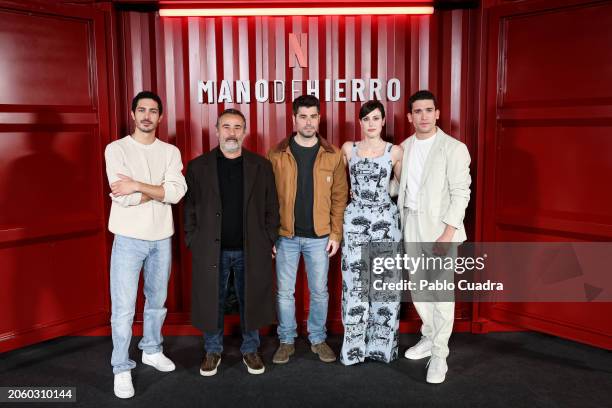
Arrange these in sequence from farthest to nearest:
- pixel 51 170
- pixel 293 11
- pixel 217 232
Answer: pixel 293 11, pixel 51 170, pixel 217 232

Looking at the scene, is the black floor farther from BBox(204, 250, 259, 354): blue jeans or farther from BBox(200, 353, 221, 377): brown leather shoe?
BBox(204, 250, 259, 354): blue jeans

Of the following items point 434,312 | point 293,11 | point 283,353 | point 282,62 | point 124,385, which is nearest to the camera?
point 124,385

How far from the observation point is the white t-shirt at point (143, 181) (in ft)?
10.1

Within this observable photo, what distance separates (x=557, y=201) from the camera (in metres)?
3.81

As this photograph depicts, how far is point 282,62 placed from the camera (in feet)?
13.3

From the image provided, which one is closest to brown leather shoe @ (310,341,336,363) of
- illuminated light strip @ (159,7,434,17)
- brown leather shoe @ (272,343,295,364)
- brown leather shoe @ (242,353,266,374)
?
brown leather shoe @ (272,343,295,364)

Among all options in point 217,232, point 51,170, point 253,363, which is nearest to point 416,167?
point 217,232

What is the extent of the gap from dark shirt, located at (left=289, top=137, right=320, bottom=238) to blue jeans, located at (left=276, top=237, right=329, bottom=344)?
0.08 metres

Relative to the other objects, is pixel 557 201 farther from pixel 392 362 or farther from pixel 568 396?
pixel 392 362

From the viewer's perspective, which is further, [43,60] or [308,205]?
[43,60]

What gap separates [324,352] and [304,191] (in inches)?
47.7

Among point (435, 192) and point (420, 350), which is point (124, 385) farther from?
point (435, 192)

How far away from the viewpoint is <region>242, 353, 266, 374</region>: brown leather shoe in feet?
11.1

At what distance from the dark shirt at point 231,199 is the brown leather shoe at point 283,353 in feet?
2.99
